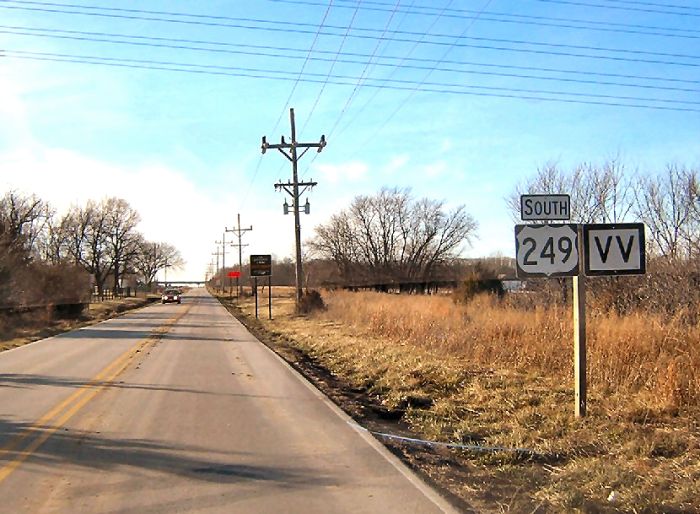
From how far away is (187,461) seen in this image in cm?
685

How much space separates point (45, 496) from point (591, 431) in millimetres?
5748

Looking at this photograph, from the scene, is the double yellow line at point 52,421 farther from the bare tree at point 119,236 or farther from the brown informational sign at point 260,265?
the bare tree at point 119,236

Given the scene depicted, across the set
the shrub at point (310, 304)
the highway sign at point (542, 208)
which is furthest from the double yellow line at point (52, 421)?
the shrub at point (310, 304)

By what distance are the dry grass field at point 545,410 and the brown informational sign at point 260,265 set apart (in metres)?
22.0

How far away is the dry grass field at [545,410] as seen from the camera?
583 cm

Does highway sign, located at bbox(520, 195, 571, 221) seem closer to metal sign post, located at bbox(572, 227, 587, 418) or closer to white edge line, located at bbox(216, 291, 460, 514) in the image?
metal sign post, located at bbox(572, 227, 587, 418)

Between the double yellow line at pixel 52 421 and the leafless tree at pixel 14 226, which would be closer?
the double yellow line at pixel 52 421

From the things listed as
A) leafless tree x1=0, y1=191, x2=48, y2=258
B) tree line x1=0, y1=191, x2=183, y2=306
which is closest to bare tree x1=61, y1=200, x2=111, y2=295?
tree line x1=0, y1=191, x2=183, y2=306

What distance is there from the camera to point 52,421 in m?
8.97

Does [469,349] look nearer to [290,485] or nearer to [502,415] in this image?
[502,415]

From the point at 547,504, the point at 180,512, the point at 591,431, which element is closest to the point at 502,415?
the point at 591,431

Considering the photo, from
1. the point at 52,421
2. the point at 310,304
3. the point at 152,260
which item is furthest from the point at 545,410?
the point at 152,260

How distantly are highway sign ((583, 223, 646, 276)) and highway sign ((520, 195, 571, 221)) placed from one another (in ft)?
1.39

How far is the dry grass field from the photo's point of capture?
583cm
